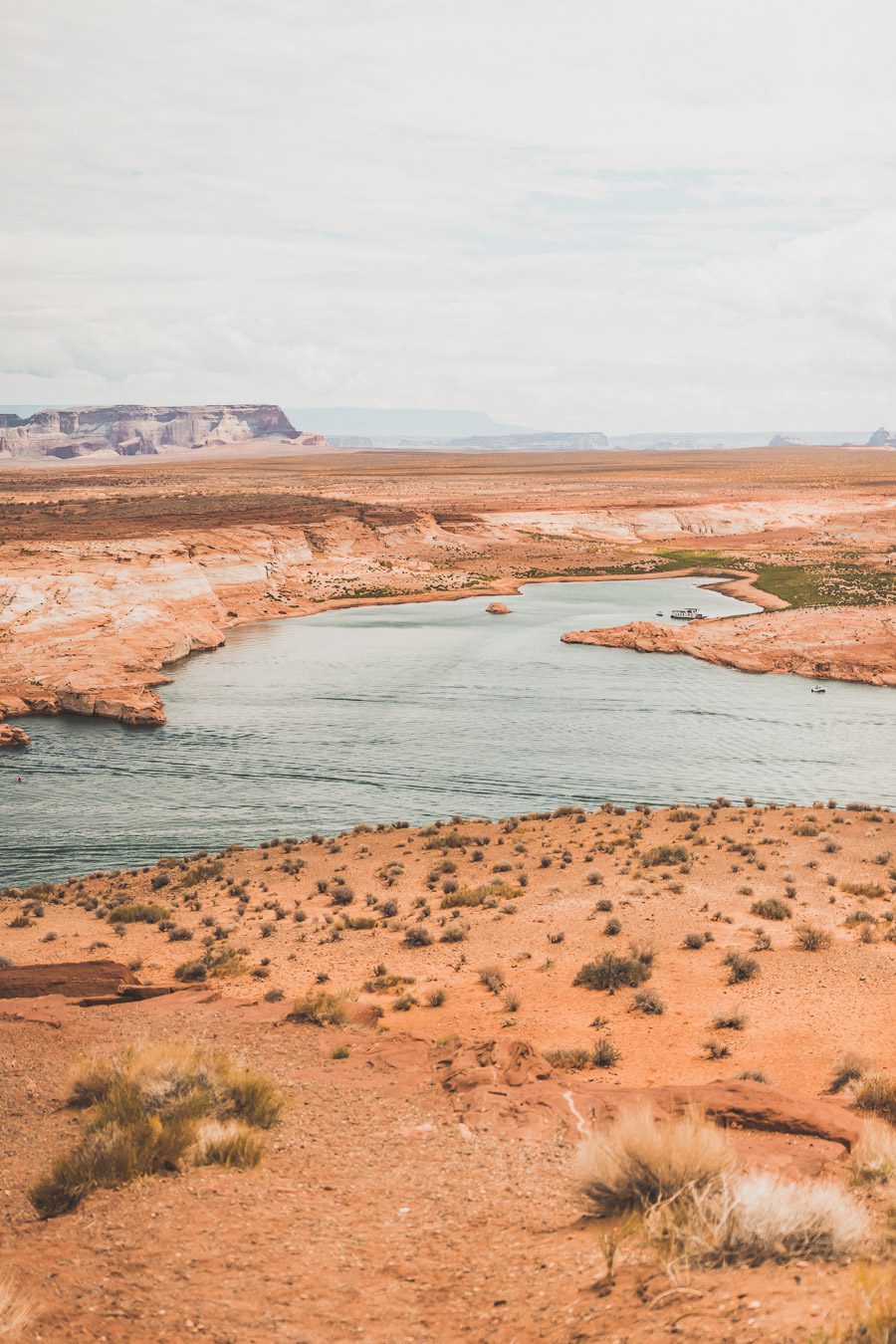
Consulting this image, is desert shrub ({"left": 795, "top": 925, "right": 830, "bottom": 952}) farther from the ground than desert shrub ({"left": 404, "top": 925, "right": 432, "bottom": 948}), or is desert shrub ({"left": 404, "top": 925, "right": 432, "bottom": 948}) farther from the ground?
desert shrub ({"left": 795, "top": 925, "right": 830, "bottom": 952})

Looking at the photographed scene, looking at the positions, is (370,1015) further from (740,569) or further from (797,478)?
(797,478)

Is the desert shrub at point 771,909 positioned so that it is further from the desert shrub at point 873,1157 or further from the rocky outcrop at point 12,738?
the rocky outcrop at point 12,738

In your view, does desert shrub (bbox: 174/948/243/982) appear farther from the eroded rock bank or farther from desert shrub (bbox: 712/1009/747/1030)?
the eroded rock bank

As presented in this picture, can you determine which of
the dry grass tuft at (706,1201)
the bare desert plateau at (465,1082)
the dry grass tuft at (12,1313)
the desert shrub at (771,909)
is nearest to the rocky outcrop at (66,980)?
the bare desert plateau at (465,1082)

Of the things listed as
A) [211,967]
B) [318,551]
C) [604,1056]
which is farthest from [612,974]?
[318,551]

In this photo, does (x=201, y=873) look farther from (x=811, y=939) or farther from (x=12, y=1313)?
(x=12, y=1313)

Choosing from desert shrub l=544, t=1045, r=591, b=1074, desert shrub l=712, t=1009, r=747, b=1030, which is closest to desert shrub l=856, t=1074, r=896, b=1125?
desert shrub l=712, t=1009, r=747, b=1030
